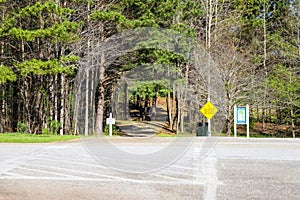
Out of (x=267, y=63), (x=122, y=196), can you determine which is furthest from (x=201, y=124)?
(x=122, y=196)

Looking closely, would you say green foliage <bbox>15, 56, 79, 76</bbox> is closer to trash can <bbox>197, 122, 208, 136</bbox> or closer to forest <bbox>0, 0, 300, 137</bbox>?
forest <bbox>0, 0, 300, 137</bbox>

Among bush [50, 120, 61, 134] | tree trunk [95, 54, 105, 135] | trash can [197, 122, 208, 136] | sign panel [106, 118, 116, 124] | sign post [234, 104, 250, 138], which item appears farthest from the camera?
bush [50, 120, 61, 134]

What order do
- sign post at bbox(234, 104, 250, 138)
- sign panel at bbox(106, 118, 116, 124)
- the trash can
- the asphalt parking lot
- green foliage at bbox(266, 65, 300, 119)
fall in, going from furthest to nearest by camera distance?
1. green foliage at bbox(266, 65, 300, 119)
2. sign post at bbox(234, 104, 250, 138)
3. the trash can
4. sign panel at bbox(106, 118, 116, 124)
5. the asphalt parking lot

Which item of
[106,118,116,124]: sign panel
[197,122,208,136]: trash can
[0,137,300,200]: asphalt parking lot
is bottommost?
[0,137,300,200]: asphalt parking lot

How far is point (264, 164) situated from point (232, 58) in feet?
58.5

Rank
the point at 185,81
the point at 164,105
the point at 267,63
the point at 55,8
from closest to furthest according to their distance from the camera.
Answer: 1. the point at 164,105
2. the point at 55,8
3. the point at 185,81
4. the point at 267,63

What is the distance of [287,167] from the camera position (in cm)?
967

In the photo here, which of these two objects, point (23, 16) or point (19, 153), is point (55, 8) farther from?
point (19, 153)

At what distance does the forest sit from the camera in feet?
55.2

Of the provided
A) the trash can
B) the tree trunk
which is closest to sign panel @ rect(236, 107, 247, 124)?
the trash can

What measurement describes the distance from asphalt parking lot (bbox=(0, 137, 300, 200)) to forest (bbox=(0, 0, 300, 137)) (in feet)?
9.40

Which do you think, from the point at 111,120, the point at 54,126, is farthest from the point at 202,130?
the point at 54,126

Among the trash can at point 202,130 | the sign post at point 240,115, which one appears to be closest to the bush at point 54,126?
the trash can at point 202,130

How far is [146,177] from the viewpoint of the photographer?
805cm
